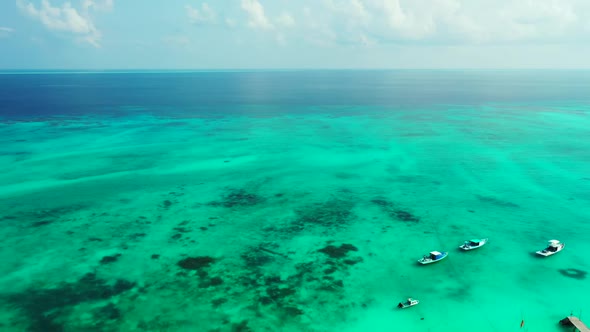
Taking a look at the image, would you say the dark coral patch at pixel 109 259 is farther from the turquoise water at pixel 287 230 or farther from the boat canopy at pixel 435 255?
the boat canopy at pixel 435 255

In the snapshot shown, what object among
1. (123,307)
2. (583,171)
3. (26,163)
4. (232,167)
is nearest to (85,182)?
(26,163)

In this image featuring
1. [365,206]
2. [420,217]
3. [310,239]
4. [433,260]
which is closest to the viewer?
[433,260]

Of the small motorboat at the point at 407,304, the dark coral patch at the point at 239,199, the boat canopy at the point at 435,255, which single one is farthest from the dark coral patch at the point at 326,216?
the small motorboat at the point at 407,304

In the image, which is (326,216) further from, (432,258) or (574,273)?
(574,273)

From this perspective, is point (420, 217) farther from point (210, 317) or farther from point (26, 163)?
point (26, 163)

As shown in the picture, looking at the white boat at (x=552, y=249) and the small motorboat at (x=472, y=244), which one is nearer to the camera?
the white boat at (x=552, y=249)

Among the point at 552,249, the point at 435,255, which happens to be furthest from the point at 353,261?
the point at 552,249
